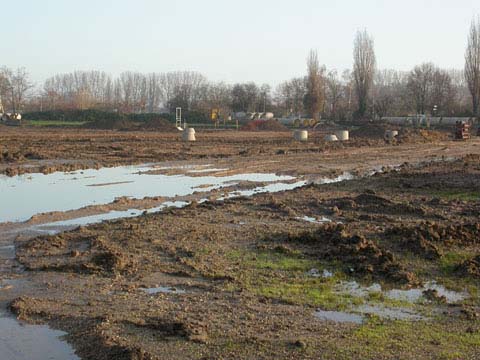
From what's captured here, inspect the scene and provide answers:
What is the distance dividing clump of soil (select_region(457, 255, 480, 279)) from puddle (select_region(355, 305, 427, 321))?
6.91 ft

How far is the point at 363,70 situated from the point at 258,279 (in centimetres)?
6855

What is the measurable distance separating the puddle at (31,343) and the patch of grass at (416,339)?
2941 millimetres

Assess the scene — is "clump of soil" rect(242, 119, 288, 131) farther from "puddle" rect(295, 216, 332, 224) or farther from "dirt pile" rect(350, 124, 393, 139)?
"puddle" rect(295, 216, 332, 224)

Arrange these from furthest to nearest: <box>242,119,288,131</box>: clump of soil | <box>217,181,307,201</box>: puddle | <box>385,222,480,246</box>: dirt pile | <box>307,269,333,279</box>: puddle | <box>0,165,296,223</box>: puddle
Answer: <box>242,119,288,131</box>: clump of soil → <box>217,181,307,201</box>: puddle → <box>0,165,296,223</box>: puddle → <box>385,222,480,246</box>: dirt pile → <box>307,269,333,279</box>: puddle

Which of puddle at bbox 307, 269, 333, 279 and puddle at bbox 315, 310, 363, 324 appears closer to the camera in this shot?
puddle at bbox 315, 310, 363, 324

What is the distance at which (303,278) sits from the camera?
9.02 meters

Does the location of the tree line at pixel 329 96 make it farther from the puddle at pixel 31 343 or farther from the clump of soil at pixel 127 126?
the puddle at pixel 31 343

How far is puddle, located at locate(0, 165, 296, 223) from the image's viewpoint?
15.5 meters

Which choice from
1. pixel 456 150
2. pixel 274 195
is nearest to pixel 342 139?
pixel 456 150

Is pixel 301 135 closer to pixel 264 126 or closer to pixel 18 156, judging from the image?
pixel 264 126

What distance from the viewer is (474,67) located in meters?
69.8

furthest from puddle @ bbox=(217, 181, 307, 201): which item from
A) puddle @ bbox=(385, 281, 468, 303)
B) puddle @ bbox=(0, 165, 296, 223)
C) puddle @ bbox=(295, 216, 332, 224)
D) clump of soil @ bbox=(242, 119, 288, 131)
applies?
clump of soil @ bbox=(242, 119, 288, 131)

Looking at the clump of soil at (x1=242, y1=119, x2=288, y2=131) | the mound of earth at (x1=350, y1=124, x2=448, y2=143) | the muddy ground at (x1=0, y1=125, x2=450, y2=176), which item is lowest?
the muddy ground at (x1=0, y1=125, x2=450, y2=176)

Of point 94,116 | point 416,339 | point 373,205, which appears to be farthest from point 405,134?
point 416,339
